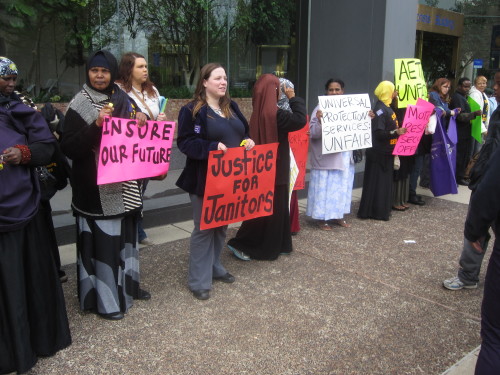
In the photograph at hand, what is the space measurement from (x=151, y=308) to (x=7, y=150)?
1.67 m

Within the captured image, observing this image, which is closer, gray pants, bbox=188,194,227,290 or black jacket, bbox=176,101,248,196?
black jacket, bbox=176,101,248,196

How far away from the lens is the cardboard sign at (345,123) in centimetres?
554

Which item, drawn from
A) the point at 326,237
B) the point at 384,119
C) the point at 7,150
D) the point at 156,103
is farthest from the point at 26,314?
the point at 384,119

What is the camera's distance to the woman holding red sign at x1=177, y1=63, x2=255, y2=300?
3.68 metres

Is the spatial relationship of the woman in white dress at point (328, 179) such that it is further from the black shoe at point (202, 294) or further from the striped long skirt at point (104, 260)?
the striped long skirt at point (104, 260)

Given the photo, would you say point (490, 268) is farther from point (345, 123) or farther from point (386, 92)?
point (386, 92)

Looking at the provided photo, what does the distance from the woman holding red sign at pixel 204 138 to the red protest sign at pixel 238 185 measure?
95 millimetres

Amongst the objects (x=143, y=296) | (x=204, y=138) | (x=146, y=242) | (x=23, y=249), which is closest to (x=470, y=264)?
(x=204, y=138)

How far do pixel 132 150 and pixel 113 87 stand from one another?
0.46 meters

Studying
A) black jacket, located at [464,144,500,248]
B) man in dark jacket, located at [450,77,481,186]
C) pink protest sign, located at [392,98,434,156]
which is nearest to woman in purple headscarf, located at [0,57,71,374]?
black jacket, located at [464,144,500,248]

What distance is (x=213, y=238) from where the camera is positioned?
157 inches

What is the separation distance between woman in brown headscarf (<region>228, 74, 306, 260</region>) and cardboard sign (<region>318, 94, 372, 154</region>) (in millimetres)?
1065

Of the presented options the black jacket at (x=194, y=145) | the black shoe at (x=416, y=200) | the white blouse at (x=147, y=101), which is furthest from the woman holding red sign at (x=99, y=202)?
the black shoe at (x=416, y=200)

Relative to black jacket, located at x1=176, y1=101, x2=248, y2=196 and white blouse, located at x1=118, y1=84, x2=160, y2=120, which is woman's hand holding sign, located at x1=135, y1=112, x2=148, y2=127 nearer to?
black jacket, located at x1=176, y1=101, x2=248, y2=196
